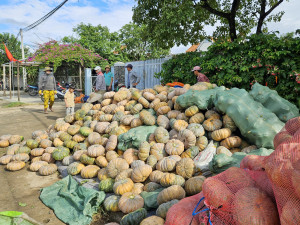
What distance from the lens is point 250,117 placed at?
14.1 feet

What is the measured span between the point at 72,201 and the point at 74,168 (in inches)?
42.9

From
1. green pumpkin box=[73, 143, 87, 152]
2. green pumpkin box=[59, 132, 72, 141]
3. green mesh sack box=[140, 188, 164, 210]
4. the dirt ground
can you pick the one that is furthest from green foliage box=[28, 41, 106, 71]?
green mesh sack box=[140, 188, 164, 210]

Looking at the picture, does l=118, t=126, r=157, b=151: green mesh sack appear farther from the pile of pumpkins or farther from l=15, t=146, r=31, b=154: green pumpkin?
l=15, t=146, r=31, b=154: green pumpkin

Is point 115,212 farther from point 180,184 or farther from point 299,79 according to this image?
point 299,79

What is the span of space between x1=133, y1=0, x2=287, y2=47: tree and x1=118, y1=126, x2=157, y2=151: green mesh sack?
575 centimetres

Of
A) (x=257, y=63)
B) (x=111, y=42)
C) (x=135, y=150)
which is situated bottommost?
(x=135, y=150)

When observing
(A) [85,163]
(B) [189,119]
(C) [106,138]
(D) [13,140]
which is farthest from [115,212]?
(D) [13,140]

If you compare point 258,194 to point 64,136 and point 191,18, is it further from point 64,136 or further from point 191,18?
point 191,18

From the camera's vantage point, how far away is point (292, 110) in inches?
192

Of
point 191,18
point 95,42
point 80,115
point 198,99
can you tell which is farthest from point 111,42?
point 198,99

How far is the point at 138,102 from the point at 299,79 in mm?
4378

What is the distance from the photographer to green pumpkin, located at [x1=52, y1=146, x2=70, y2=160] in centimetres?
569

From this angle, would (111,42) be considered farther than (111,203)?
Yes

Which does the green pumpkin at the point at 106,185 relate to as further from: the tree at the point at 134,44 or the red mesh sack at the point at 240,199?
the tree at the point at 134,44
